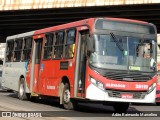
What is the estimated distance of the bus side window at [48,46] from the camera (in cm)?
1739

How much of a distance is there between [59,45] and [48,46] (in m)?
1.15

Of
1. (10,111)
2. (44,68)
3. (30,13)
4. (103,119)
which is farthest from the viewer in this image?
(30,13)

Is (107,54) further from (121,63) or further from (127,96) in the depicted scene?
(127,96)

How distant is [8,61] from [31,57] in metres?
3.47

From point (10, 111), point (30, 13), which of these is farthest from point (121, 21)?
point (30, 13)

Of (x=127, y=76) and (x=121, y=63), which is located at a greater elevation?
(x=121, y=63)

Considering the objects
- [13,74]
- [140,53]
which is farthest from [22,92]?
[140,53]

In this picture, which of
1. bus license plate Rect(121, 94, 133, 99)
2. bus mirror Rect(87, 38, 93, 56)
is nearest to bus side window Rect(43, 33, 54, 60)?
bus mirror Rect(87, 38, 93, 56)

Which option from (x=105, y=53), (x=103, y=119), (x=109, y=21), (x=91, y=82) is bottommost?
(x=103, y=119)

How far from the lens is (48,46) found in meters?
17.6

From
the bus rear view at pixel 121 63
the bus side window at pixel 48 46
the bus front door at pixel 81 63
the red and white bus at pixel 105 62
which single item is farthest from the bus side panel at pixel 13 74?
the bus rear view at pixel 121 63

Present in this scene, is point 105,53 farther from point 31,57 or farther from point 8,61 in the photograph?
point 8,61

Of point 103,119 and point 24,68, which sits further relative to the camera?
point 24,68

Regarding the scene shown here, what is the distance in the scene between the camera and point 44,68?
58.5 ft
